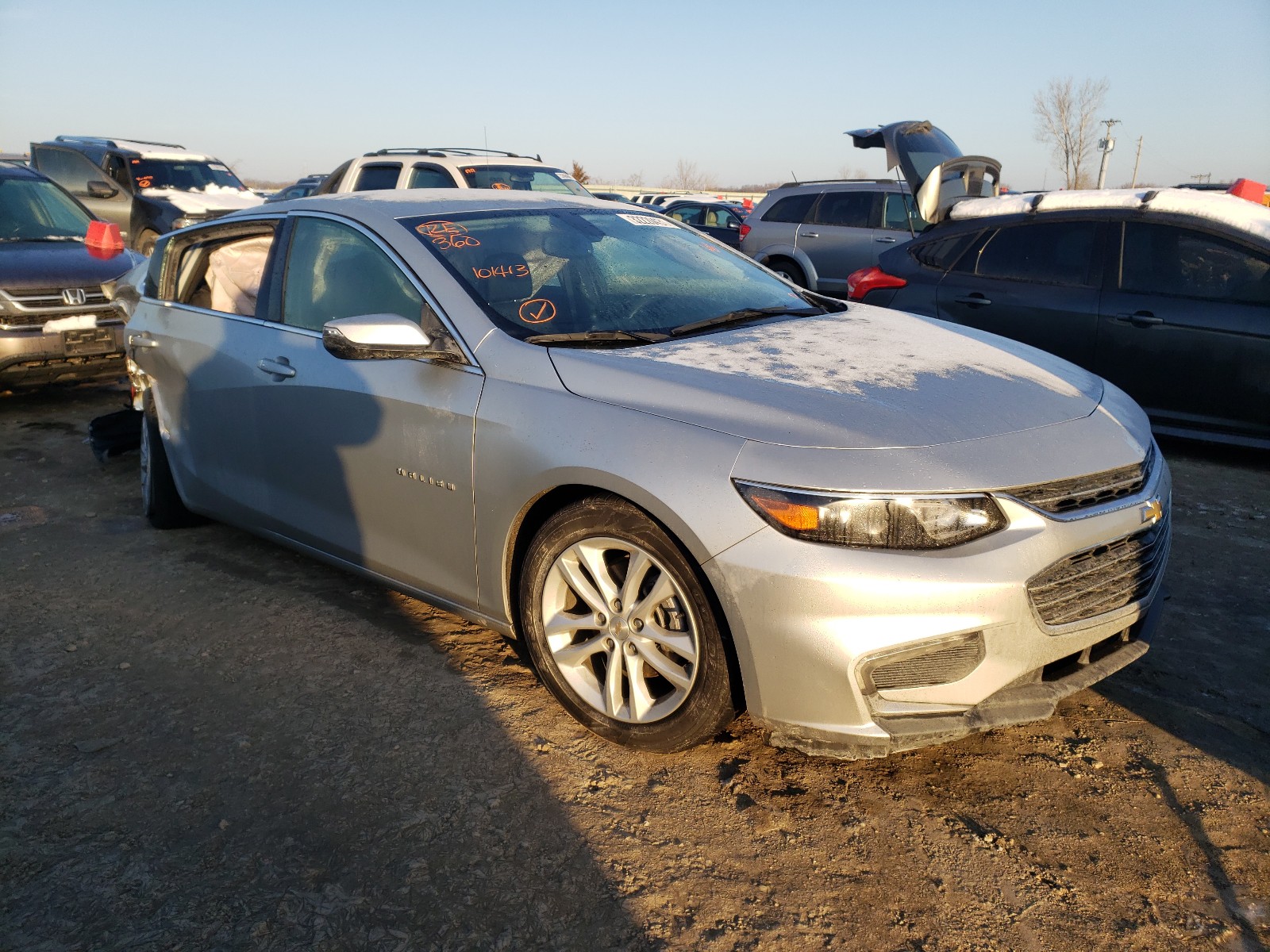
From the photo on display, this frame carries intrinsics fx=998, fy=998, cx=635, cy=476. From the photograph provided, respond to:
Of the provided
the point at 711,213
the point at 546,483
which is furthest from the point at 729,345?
the point at 711,213

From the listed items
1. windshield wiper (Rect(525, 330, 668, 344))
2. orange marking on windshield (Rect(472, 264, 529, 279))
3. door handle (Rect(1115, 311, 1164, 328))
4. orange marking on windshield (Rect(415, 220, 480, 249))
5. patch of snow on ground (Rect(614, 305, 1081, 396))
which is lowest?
door handle (Rect(1115, 311, 1164, 328))

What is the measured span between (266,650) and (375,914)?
160 centimetres

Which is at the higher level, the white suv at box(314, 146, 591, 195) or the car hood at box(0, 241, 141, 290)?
the white suv at box(314, 146, 591, 195)

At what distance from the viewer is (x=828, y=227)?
474 inches

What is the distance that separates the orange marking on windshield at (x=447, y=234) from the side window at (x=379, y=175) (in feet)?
22.2

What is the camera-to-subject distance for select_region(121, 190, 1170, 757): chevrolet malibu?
2486 mm

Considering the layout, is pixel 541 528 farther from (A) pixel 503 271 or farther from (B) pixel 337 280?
(B) pixel 337 280

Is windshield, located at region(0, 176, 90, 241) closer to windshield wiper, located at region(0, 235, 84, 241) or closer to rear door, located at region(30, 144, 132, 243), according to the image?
windshield wiper, located at region(0, 235, 84, 241)

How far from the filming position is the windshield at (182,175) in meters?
15.4

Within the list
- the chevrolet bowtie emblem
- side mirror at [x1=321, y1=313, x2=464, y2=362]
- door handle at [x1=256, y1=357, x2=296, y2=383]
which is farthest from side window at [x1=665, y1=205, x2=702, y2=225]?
the chevrolet bowtie emblem

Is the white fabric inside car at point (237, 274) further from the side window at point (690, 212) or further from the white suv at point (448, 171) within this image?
the side window at point (690, 212)

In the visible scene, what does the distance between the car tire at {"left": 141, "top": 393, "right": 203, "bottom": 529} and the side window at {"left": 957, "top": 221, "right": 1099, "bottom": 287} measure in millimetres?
5101

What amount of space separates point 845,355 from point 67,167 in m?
16.1

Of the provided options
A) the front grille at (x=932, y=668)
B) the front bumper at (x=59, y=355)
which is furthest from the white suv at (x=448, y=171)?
the front grille at (x=932, y=668)
